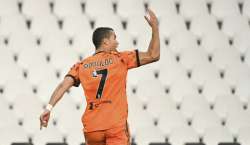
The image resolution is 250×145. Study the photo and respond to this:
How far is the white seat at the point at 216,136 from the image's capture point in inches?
251

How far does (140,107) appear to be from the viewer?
631cm

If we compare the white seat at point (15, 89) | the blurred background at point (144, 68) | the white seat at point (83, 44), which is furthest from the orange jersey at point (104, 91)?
the white seat at point (83, 44)

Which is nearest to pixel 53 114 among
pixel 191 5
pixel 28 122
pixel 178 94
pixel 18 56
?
pixel 28 122

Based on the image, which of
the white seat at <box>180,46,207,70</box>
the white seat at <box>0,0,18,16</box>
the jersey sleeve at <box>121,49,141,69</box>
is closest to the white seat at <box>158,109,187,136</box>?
the white seat at <box>180,46,207,70</box>

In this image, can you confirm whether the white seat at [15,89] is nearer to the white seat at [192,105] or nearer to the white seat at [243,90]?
the white seat at [192,105]

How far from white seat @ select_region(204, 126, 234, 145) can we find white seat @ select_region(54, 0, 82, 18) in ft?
5.26

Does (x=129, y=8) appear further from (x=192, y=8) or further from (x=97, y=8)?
(x=192, y=8)

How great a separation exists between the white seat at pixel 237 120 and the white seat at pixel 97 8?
4.78 ft

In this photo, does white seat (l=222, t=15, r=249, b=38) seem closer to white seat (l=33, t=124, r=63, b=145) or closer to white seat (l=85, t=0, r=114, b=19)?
white seat (l=85, t=0, r=114, b=19)

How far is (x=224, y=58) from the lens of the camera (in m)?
6.64

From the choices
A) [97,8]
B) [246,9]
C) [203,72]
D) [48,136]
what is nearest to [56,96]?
[48,136]

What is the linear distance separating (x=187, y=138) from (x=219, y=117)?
386 mm

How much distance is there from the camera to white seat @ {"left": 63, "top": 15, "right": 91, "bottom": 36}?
6.39 m

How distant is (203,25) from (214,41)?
0.60ft
